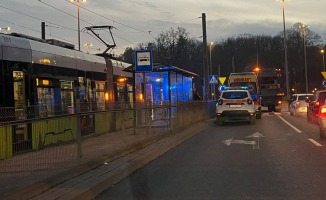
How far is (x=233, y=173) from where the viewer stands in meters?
9.59

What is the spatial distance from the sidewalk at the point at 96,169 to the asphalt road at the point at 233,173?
243 mm

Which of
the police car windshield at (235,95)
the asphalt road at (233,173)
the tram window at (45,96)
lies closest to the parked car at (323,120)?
the asphalt road at (233,173)

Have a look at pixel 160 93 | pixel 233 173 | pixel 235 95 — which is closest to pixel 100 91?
pixel 160 93

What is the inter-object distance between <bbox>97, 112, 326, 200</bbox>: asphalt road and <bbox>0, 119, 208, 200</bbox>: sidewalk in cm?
24

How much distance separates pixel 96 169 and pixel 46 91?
518 cm

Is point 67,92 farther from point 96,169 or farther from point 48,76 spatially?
point 96,169

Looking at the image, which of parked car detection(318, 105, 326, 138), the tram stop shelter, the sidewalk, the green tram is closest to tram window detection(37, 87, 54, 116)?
the green tram

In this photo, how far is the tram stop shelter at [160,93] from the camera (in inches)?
Result: 663

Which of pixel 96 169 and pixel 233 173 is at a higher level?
pixel 96 169

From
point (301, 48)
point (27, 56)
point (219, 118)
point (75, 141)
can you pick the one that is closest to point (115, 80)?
point (219, 118)

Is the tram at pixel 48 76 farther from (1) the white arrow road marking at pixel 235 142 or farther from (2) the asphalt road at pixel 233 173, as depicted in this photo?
(1) the white arrow road marking at pixel 235 142

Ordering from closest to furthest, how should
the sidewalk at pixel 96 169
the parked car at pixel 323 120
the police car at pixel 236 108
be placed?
the sidewalk at pixel 96 169 < the parked car at pixel 323 120 < the police car at pixel 236 108

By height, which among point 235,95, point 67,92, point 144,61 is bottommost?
point 235,95

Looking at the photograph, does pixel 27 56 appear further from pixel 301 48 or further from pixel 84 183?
pixel 301 48
